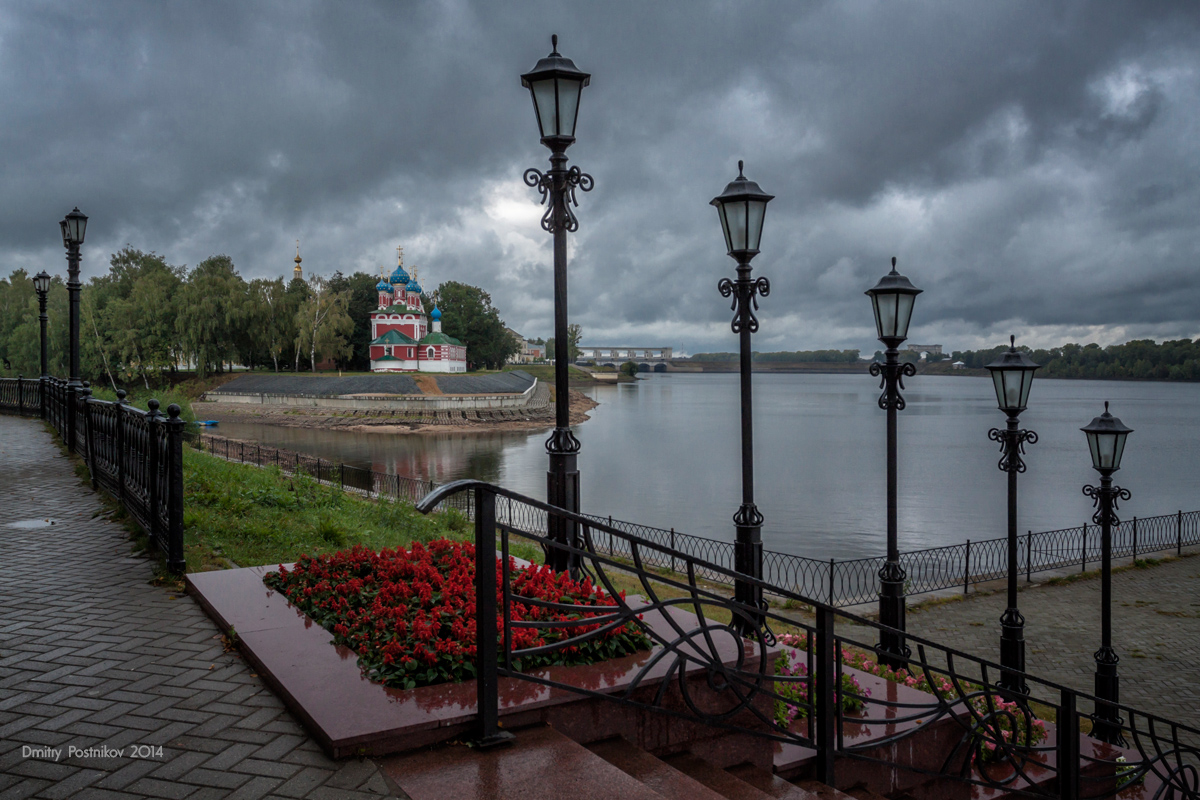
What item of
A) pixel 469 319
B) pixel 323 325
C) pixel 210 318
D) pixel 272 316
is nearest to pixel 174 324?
pixel 210 318

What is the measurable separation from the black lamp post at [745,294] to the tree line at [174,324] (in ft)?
212

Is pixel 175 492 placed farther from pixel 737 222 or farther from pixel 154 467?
pixel 737 222

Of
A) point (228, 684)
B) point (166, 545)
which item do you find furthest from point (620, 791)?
point (166, 545)

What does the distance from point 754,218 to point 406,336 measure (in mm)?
70788

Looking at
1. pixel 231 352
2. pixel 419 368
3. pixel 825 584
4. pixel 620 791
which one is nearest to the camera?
pixel 620 791

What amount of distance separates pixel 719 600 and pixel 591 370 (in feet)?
469

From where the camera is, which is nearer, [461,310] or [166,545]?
[166,545]

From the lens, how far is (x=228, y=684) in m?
3.79

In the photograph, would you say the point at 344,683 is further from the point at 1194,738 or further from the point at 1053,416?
the point at 1053,416

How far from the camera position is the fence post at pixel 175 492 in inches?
Answer: 223

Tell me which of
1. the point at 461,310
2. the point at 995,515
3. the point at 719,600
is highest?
the point at 461,310

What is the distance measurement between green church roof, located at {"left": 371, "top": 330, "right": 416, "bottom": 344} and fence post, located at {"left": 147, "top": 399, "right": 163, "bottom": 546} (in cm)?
6896

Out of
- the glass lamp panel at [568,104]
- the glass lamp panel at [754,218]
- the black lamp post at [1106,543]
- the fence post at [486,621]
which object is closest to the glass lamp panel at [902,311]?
the glass lamp panel at [754,218]

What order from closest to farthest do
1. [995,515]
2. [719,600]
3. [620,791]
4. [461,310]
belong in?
[620,791] → [719,600] → [995,515] → [461,310]
